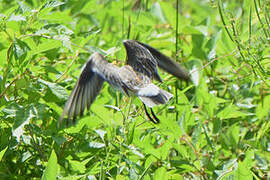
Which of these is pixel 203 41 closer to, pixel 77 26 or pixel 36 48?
pixel 77 26

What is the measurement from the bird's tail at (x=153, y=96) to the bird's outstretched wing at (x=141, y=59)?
0.64ft

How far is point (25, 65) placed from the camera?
2061mm

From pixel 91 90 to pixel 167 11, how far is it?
1377mm

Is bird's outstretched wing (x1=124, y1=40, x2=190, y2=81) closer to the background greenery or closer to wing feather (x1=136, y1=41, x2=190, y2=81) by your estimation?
wing feather (x1=136, y1=41, x2=190, y2=81)

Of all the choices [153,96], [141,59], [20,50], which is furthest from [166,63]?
[20,50]

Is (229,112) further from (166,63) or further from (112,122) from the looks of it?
(112,122)

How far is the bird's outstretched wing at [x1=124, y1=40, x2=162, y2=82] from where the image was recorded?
1992 millimetres

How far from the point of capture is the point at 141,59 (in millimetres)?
2023

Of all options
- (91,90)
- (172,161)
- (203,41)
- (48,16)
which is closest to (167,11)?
(203,41)

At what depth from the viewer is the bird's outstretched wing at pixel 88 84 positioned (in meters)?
1.71

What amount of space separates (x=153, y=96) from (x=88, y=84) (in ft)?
0.81

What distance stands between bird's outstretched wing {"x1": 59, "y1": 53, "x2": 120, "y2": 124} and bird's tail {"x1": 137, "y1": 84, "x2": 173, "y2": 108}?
12cm

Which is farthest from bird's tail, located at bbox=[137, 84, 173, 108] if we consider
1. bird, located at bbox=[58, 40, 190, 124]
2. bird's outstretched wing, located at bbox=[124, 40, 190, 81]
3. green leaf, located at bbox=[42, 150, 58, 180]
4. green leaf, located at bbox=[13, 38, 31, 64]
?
green leaf, located at bbox=[13, 38, 31, 64]

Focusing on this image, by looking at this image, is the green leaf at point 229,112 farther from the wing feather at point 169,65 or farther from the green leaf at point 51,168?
the green leaf at point 51,168
